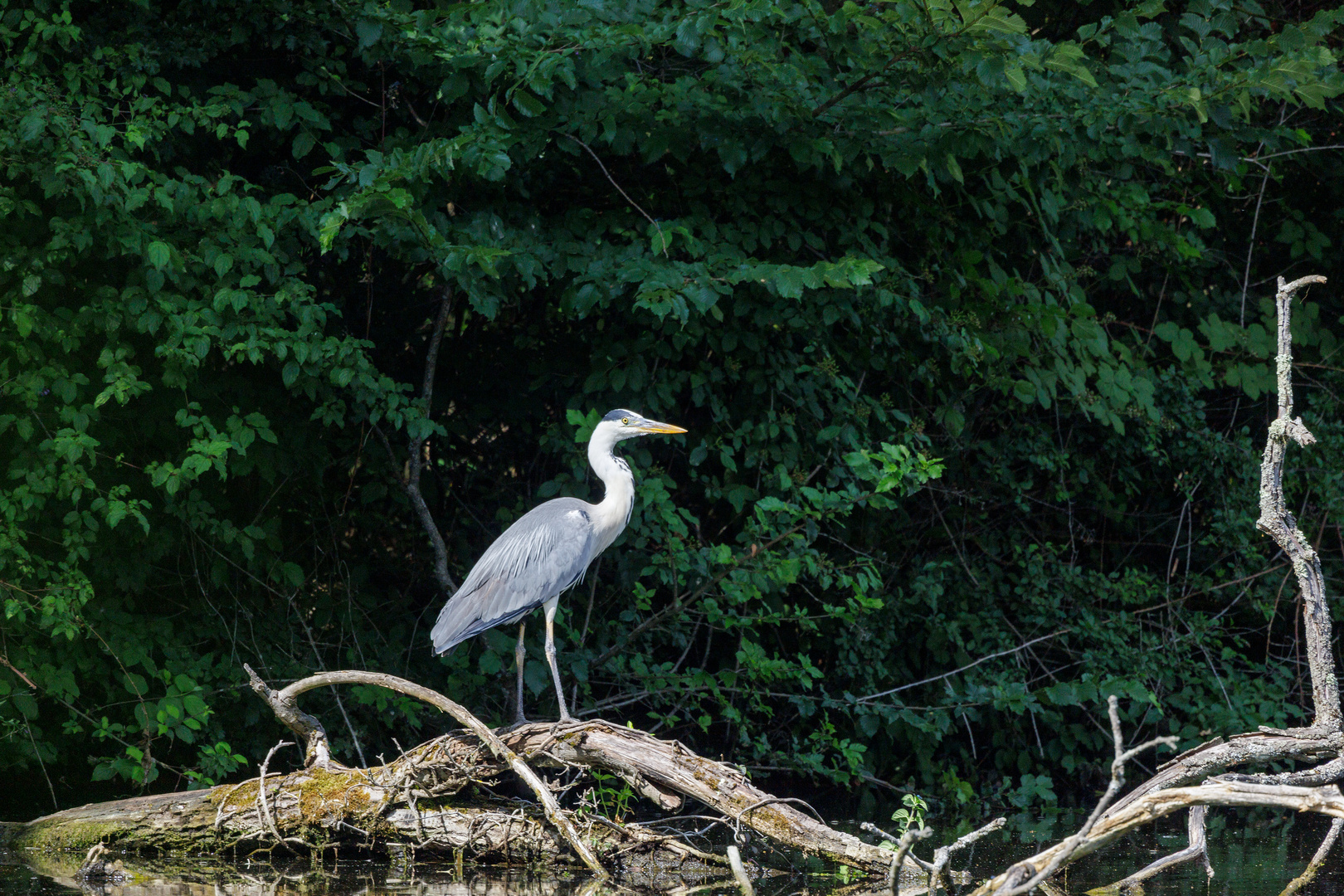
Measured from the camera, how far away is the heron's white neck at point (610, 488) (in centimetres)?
557

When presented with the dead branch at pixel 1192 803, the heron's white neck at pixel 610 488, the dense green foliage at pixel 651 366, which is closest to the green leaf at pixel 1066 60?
the dense green foliage at pixel 651 366

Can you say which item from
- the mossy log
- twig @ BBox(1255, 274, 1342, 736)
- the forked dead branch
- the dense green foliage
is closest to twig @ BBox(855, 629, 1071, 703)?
the dense green foliage

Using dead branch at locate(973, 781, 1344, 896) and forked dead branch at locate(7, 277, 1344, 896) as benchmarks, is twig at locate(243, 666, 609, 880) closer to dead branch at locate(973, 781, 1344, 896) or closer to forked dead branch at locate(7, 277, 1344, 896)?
forked dead branch at locate(7, 277, 1344, 896)

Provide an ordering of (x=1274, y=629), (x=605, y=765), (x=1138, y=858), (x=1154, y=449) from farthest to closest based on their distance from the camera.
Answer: (x=1274, y=629)
(x=1154, y=449)
(x=1138, y=858)
(x=605, y=765)

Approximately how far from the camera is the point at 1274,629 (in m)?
8.05

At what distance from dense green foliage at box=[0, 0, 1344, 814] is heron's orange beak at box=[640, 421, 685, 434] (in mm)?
246

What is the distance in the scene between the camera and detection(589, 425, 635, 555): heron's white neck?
5566mm

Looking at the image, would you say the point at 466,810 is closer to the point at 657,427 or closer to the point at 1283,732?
the point at 657,427

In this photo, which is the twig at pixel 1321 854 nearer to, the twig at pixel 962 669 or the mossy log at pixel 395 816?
the mossy log at pixel 395 816

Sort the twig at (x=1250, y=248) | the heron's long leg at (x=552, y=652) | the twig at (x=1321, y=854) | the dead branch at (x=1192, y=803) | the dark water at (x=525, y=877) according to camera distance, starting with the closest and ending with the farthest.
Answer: the dead branch at (x=1192, y=803) → the twig at (x=1321, y=854) → the dark water at (x=525, y=877) → the heron's long leg at (x=552, y=652) → the twig at (x=1250, y=248)

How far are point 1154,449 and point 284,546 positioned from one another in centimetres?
502

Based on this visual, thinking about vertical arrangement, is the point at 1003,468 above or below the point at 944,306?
below

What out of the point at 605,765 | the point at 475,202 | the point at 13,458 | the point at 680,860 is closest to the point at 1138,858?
the point at 680,860

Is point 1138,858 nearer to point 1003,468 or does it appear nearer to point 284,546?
point 1003,468
